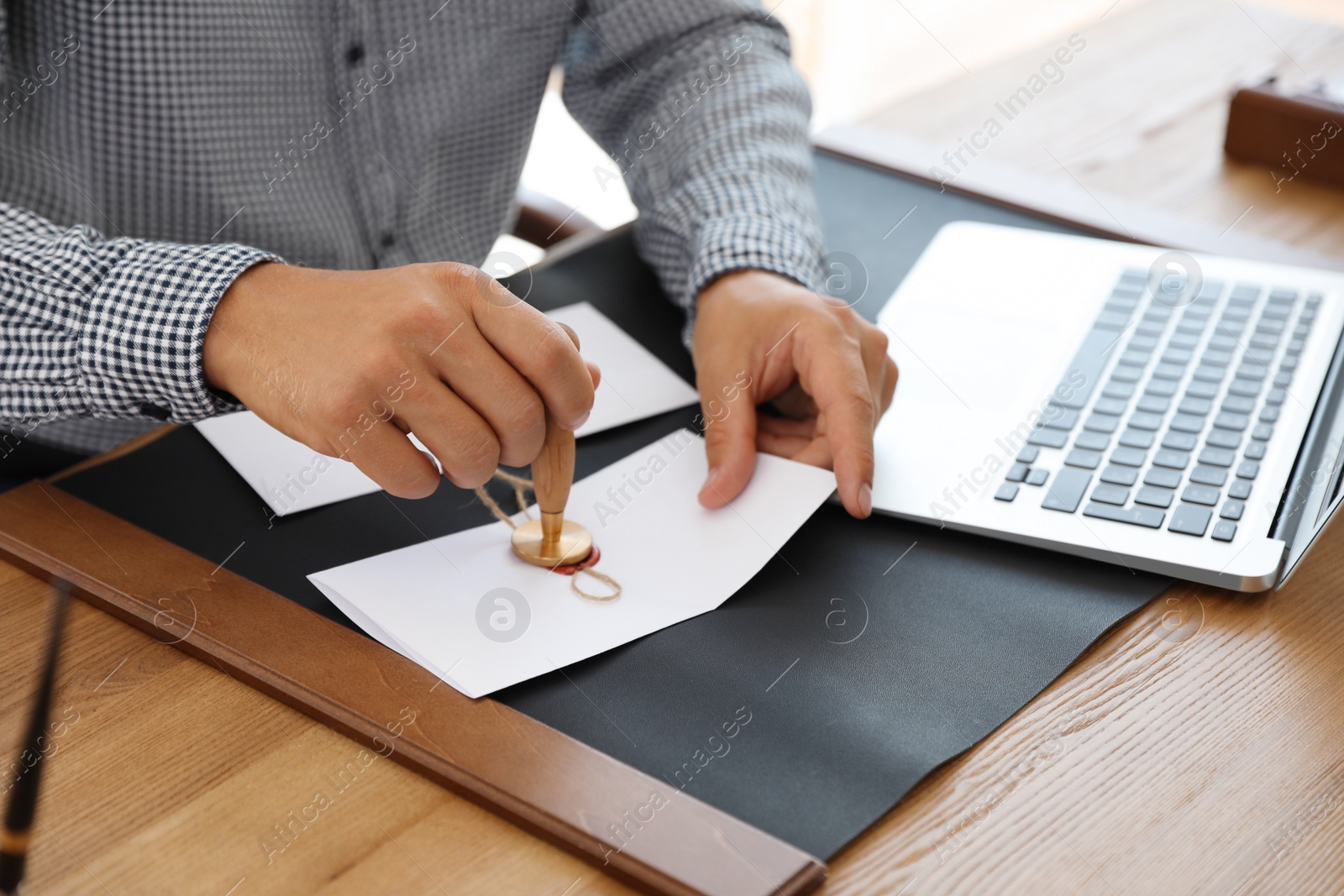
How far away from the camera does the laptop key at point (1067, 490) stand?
722 millimetres

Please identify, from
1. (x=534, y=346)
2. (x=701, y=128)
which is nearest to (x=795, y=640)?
(x=534, y=346)

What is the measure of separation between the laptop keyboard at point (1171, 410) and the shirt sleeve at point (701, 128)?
246 millimetres

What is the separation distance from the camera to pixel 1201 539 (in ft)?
2.27

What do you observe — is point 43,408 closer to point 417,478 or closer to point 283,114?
point 417,478

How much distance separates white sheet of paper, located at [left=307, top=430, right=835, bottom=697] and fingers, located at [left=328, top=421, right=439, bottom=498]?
50 mm

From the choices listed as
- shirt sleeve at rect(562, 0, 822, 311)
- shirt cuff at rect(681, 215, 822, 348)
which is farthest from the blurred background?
shirt cuff at rect(681, 215, 822, 348)

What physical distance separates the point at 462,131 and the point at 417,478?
591mm

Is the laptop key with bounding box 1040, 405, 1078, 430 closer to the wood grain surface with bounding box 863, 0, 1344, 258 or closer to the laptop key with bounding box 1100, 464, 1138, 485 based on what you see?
the laptop key with bounding box 1100, 464, 1138, 485

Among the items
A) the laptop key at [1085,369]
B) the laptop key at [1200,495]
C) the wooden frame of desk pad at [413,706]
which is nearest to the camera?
the wooden frame of desk pad at [413,706]

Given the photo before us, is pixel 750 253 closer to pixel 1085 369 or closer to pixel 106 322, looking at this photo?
pixel 1085 369

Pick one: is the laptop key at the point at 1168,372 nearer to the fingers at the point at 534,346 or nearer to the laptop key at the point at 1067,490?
the laptop key at the point at 1067,490

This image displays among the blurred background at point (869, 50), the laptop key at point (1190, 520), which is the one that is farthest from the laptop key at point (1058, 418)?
the blurred background at point (869, 50)

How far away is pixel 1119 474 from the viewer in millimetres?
747

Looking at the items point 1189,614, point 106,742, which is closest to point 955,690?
point 1189,614
